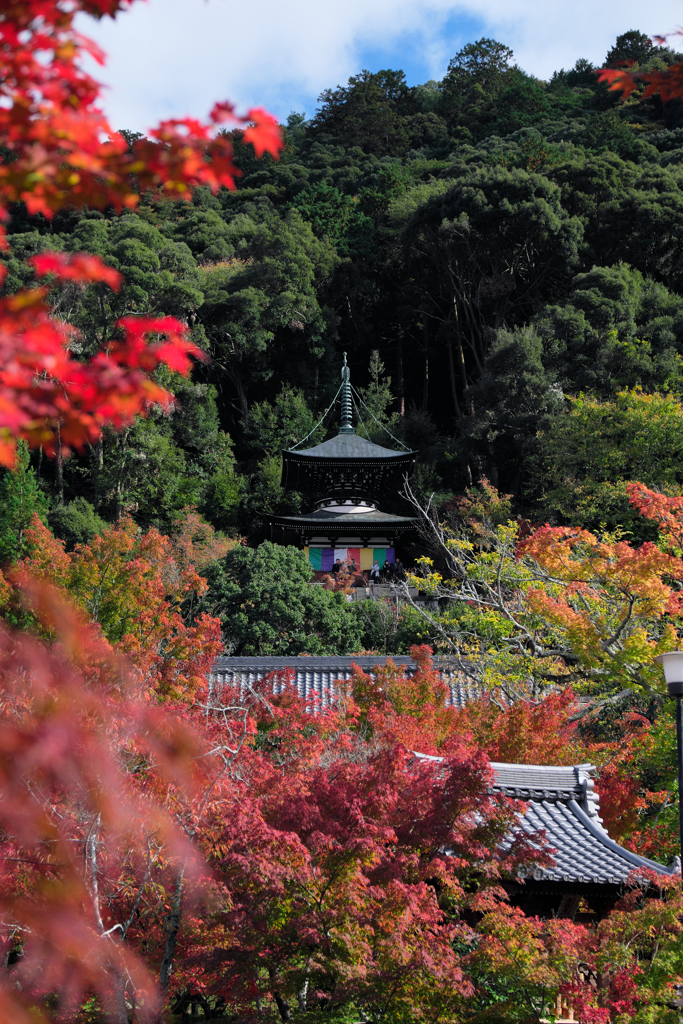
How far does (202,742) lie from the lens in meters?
6.30

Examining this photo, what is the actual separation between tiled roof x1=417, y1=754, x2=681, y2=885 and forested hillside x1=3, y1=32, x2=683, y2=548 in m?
12.2

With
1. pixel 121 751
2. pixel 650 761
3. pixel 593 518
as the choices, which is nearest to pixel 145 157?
pixel 121 751

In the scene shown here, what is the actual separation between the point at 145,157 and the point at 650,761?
8.74 meters

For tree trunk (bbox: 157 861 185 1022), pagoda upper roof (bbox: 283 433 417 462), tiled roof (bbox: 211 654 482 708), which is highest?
pagoda upper roof (bbox: 283 433 417 462)

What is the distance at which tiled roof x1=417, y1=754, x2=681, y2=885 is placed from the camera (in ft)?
23.0

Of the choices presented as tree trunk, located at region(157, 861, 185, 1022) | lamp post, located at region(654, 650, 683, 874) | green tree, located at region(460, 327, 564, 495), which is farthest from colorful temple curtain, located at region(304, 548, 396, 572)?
tree trunk, located at region(157, 861, 185, 1022)

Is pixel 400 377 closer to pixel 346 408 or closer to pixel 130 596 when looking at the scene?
pixel 346 408

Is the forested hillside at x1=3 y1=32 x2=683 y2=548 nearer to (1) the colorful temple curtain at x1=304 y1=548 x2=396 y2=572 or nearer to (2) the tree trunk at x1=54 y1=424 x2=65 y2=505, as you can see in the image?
(2) the tree trunk at x1=54 y1=424 x2=65 y2=505

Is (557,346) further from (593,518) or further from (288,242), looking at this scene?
(288,242)

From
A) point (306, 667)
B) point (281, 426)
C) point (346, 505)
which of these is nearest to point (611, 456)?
point (346, 505)

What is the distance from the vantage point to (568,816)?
8008mm

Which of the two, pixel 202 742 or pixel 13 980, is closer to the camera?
pixel 13 980

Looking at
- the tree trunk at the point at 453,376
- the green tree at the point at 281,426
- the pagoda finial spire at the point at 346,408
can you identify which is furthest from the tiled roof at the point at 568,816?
the tree trunk at the point at 453,376

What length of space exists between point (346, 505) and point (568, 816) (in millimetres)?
19212
